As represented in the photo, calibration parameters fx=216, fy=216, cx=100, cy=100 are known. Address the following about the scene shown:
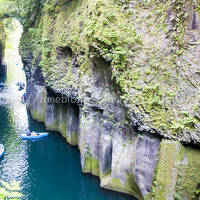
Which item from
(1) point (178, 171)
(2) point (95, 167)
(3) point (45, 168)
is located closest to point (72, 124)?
(3) point (45, 168)

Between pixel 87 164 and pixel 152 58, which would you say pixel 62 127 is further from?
pixel 152 58

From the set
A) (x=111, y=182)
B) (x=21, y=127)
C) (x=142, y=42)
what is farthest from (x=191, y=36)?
(x=21, y=127)

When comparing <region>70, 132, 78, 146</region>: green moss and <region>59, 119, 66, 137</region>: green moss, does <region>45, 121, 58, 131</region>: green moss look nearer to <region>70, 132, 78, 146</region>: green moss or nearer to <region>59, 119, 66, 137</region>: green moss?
<region>59, 119, 66, 137</region>: green moss

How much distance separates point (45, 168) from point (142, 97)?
28.4ft

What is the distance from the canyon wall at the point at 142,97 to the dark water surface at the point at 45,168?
85 centimetres

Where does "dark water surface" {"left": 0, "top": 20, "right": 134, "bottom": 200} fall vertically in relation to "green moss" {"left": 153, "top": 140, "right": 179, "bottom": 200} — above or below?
below

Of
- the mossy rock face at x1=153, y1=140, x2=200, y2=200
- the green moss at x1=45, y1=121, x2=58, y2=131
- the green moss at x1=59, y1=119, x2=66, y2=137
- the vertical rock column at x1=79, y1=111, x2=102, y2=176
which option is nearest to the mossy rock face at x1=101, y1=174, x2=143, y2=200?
the vertical rock column at x1=79, y1=111, x2=102, y2=176

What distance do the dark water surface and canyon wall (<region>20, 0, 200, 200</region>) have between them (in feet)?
2.79

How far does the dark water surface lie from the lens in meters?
11.7

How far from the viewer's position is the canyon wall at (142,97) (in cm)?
845

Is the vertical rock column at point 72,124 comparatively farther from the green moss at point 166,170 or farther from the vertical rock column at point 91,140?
the green moss at point 166,170

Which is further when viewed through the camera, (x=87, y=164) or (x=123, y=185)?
(x=87, y=164)

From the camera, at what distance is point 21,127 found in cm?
2112

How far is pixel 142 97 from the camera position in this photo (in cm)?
938
